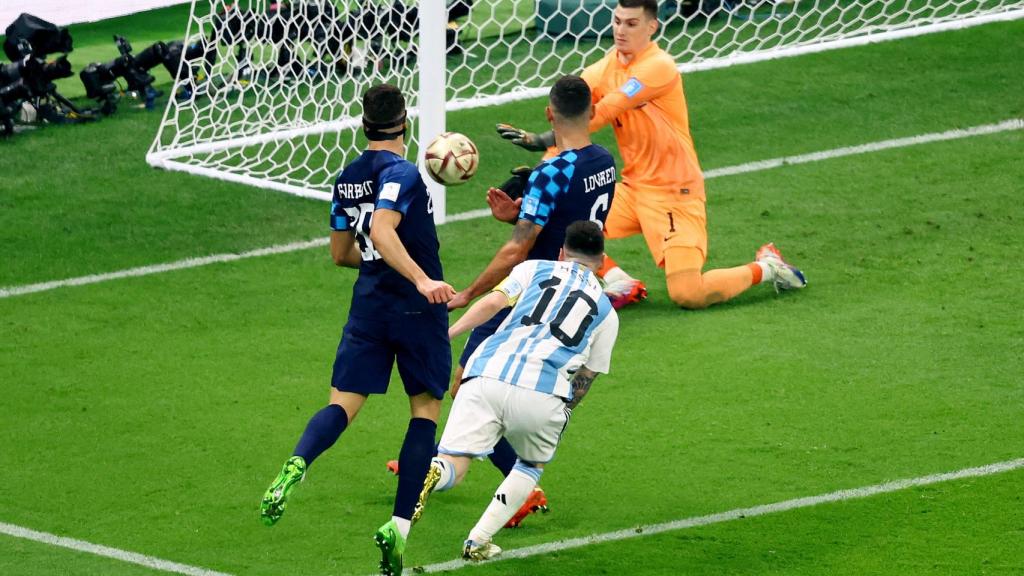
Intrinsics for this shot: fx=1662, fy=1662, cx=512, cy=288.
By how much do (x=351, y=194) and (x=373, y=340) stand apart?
0.62m

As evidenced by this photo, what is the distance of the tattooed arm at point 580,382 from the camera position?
273 inches

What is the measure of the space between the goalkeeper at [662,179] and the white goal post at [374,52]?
2051 millimetres

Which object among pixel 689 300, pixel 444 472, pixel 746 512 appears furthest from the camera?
pixel 689 300

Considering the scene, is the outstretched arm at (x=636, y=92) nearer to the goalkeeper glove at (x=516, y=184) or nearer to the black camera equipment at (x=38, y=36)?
the goalkeeper glove at (x=516, y=184)

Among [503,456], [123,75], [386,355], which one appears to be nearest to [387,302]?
[386,355]

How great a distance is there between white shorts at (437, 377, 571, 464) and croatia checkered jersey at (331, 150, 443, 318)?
481mm

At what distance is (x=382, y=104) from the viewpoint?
6.82 m

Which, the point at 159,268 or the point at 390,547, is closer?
the point at 390,547

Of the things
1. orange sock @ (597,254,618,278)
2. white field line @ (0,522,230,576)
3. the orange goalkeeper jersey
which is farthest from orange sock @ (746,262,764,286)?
white field line @ (0,522,230,576)

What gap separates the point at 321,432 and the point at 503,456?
3.22ft

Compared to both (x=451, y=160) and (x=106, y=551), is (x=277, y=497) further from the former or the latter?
(x=451, y=160)

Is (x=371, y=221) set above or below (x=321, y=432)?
above

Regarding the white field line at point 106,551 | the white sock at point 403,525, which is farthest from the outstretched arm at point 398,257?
the white field line at point 106,551

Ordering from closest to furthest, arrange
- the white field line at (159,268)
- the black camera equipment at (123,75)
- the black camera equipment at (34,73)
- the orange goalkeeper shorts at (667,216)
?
the orange goalkeeper shorts at (667,216)
the white field line at (159,268)
the black camera equipment at (34,73)
the black camera equipment at (123,75)
